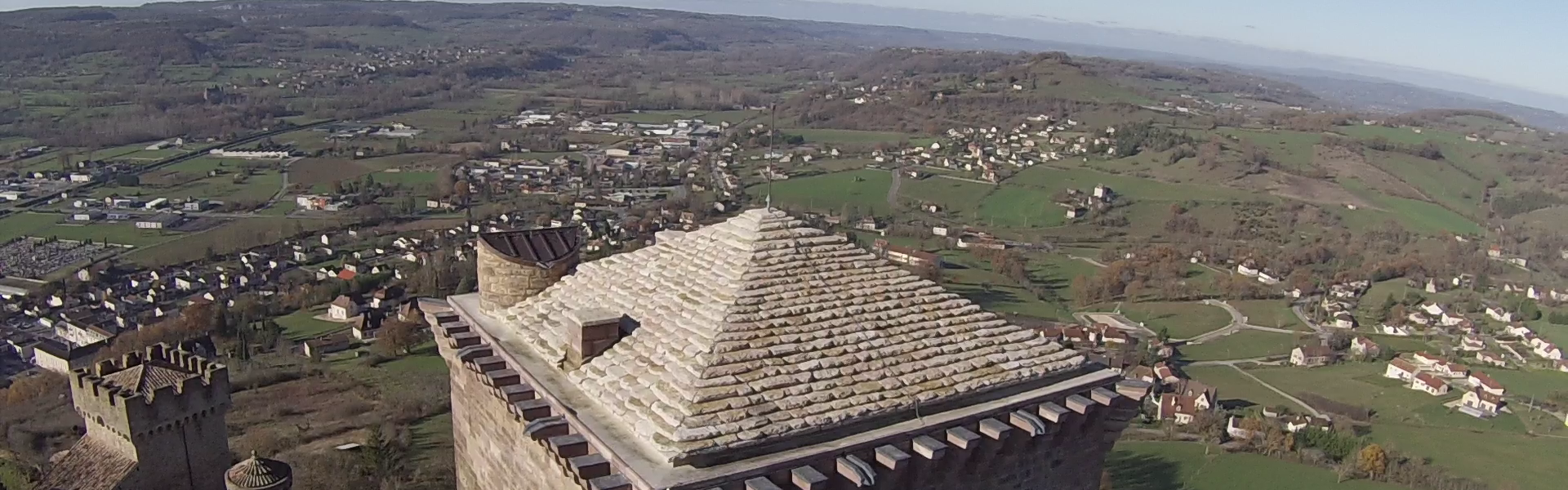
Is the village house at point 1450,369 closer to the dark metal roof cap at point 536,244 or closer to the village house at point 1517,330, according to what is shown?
the village house at point 1517,330

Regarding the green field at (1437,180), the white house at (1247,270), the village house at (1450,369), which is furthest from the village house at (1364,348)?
the green field at (1437,180)

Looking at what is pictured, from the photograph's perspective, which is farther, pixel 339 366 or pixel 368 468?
pixel 339 366

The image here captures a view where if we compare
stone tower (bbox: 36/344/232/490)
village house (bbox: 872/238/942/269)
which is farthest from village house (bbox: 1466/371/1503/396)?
stone tower (bbox: 36/344/232/490)

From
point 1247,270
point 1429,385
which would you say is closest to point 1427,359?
point 1429,385

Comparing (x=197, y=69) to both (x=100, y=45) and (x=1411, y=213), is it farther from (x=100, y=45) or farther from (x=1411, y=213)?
(x=1411, y=213)

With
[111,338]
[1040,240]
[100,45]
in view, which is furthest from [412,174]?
[100,45]

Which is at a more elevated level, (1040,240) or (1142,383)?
(1142,383)
